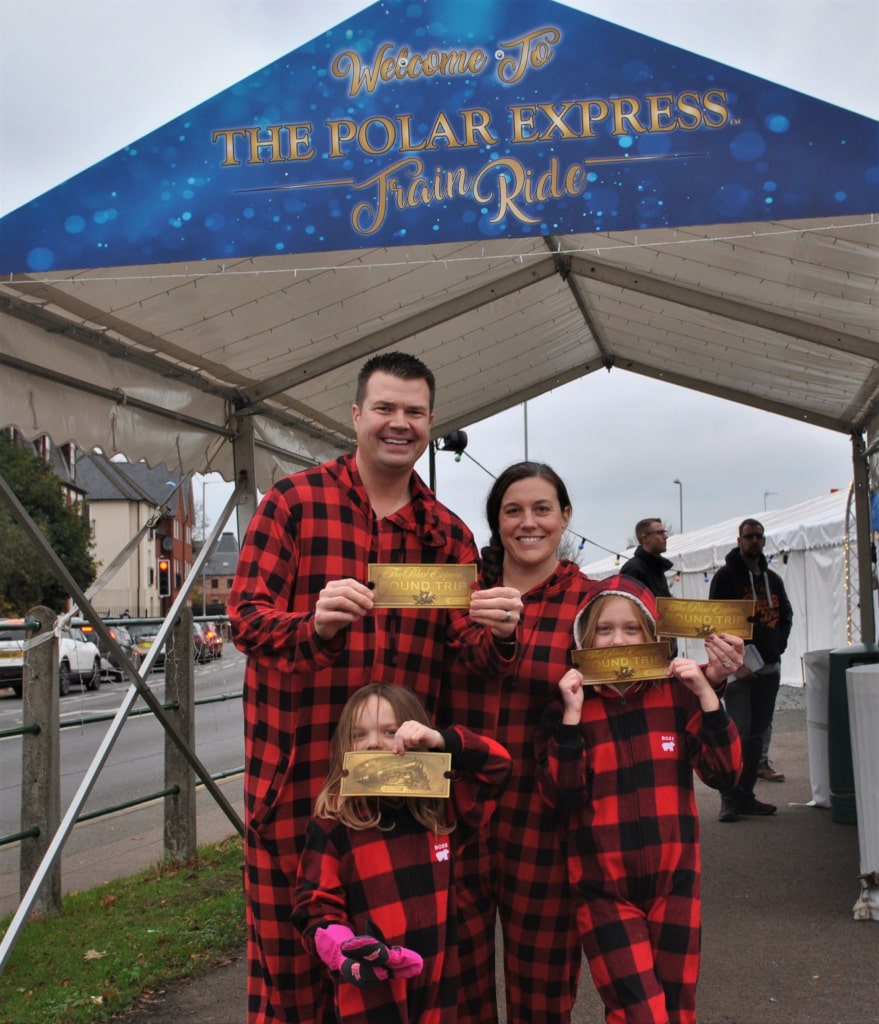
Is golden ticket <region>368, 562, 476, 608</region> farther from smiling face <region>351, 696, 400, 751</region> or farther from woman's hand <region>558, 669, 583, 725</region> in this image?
woman's hand <region>558, 669, 583, 725</region>

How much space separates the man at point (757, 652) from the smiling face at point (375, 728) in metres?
5.28

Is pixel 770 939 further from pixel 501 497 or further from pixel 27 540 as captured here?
pixel 27 540

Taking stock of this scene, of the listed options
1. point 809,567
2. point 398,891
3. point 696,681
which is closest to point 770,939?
point 696,681

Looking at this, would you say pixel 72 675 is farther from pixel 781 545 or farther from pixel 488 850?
pixel 488 850

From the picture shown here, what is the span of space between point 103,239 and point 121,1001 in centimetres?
297

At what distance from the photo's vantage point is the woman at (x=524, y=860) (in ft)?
8.98

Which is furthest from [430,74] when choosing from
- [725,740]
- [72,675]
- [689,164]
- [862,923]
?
[72,675]

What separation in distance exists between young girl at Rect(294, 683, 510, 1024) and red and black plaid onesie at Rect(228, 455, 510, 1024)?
0.32 feet

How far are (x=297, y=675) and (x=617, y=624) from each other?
89cm

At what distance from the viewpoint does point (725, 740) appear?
270 cm

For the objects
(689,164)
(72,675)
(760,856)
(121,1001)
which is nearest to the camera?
(689,164)

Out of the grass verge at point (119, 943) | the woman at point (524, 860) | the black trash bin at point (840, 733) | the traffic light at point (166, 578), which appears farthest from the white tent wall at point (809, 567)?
the woman at point (524, 860)

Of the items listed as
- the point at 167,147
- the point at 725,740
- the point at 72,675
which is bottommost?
the point at 72,675

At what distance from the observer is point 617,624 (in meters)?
2.84
